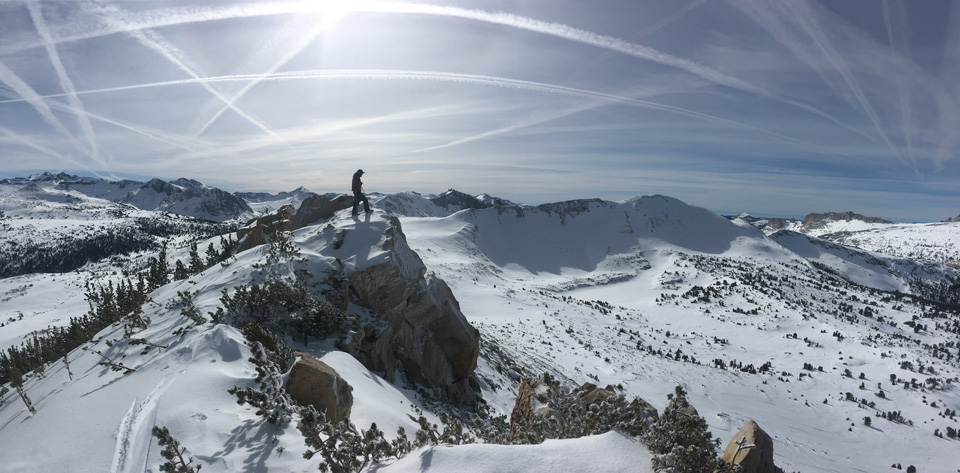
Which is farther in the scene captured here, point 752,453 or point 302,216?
point 302,216

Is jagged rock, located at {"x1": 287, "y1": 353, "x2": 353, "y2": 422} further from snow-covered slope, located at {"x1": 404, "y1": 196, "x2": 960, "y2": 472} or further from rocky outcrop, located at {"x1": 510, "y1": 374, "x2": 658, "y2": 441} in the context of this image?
snow-covered slope, located at {"x1": 404, "y1": 196, "x2": 960, "y2": 472}

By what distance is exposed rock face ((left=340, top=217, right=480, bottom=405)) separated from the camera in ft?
43.1

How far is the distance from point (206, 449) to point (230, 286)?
8.23 meters

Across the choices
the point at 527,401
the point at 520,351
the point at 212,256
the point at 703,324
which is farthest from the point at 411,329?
the point at 703,324

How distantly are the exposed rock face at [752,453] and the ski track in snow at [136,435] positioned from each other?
7.88 m

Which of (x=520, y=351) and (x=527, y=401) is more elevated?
(x=527, y=401)

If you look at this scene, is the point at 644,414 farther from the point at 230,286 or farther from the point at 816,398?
the point at 816,398

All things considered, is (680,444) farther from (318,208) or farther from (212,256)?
(212,256)

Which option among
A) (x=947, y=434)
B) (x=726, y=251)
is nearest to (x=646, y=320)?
(x=947, y=434)

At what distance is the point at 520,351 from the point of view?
3008cm

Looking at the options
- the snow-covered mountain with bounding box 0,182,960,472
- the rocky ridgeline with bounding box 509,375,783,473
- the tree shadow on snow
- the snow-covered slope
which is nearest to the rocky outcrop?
the rocky ridgeline with bounding box 509,375,783,473

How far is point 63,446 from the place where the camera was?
538 centimetres

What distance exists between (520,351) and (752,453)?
25.9m

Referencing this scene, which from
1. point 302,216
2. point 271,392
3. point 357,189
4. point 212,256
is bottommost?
point 212,256
